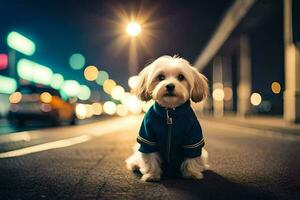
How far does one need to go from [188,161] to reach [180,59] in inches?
46.0

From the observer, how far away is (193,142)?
524 centimetres

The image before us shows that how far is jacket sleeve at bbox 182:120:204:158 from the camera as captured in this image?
5234 millimetres

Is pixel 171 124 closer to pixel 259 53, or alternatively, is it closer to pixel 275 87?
pixel 259 53

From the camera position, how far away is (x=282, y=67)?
5125 cm

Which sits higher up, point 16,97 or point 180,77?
point 16,97

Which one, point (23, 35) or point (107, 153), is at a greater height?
point (23, 35)

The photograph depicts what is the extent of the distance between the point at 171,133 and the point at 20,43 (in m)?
80.0

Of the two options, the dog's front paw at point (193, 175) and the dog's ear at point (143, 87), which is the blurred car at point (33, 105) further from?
the dog's front paw at point (193, 175)

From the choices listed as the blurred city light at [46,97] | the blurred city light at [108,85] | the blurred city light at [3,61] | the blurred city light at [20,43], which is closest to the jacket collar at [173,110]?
the blurred city light at [46,97]

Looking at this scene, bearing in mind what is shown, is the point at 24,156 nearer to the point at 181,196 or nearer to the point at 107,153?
the point at 107,153

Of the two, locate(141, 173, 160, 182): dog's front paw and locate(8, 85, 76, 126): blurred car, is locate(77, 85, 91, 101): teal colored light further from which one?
locate(141, 173, 160, 182): dog's front paw

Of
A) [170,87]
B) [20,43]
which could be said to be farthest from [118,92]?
[170,87]

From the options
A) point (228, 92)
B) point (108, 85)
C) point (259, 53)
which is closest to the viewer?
point (259, 53)

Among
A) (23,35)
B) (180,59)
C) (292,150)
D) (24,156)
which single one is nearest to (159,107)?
(180,59)
